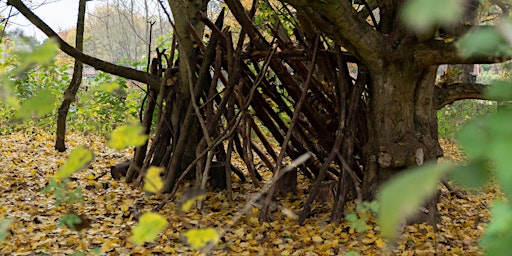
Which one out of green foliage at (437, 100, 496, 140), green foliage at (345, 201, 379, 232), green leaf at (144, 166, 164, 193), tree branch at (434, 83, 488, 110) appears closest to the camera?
green leaf at (144, 166, 164, 193)

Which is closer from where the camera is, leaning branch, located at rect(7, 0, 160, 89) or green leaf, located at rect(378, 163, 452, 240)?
green leaf, located at rect(378, 163, 452, 240)

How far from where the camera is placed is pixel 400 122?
3732 millimetres

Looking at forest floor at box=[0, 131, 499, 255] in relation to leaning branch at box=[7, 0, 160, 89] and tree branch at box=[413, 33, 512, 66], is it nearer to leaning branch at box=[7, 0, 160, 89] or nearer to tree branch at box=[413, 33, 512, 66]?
tree branch at box=[413, 33, 512, 66]

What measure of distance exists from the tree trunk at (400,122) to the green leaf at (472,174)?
319 cm

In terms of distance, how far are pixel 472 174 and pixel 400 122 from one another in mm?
3355

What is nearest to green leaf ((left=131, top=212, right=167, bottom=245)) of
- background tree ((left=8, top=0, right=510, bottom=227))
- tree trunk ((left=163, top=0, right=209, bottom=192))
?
background tree ((left=8, top=0, right=510, bottom=227))

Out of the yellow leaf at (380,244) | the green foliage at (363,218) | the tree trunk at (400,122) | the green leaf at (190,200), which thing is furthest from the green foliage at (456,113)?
the green leaf at (190,200)

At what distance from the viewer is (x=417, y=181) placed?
1.16 feet

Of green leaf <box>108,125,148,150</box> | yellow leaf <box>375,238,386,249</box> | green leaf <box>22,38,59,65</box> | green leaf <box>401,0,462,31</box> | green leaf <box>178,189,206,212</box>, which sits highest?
green leaf <box>22,38,59,65</box>

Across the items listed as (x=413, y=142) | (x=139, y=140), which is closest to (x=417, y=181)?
(x=139, y=140)

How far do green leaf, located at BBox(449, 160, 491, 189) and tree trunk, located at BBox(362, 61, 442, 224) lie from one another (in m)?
3.19

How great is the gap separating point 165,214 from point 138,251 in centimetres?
72

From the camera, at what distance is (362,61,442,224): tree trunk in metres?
3.63

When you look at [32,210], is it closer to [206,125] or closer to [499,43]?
[206,125]
